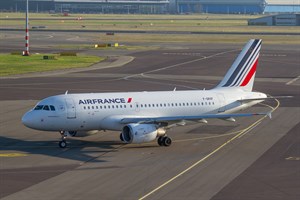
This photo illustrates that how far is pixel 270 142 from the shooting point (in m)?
60.7

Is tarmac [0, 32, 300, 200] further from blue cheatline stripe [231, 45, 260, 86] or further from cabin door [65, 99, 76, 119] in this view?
blue cheatline stripe [231, 45, 260, 86]

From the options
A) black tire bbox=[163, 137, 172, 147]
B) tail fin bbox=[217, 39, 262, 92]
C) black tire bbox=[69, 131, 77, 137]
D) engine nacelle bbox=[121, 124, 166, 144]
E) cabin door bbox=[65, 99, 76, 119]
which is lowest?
black tire bbox=[163, 137, 172, 147]

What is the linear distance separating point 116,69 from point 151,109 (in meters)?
65.6

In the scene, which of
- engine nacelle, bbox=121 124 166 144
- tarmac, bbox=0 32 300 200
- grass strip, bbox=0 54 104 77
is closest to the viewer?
tarmac, bbox=0 32 300 200

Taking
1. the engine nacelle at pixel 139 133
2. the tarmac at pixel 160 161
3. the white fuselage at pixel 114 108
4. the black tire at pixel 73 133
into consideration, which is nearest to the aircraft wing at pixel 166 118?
the engine nacelle at pixel 139 133

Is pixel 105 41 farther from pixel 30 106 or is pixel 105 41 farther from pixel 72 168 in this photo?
pixel 72 168

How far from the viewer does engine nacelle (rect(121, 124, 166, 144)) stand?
55.7m

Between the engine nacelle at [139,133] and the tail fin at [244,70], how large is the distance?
1218 cm

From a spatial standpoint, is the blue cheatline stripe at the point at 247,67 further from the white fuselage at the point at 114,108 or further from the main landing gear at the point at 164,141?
the main landing gear at the point at 164,141

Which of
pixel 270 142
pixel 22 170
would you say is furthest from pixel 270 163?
pixel 22 170

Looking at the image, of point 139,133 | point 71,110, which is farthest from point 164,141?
point 71,110

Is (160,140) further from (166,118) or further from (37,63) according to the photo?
(37,63)

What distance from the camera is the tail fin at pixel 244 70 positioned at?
219 ft

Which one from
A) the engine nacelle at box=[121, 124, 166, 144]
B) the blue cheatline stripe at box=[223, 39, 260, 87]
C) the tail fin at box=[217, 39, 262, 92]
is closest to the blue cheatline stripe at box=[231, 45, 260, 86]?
the tail fin at box=[217, 39, 262, 92]
